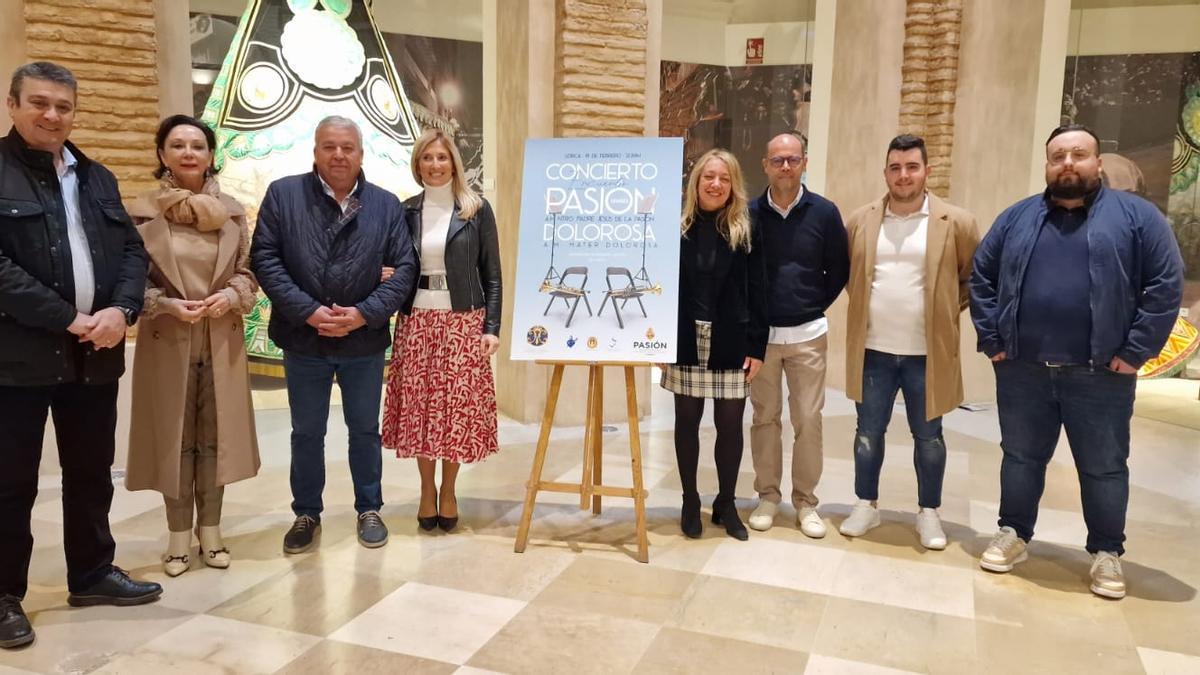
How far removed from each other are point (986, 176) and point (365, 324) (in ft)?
17.0

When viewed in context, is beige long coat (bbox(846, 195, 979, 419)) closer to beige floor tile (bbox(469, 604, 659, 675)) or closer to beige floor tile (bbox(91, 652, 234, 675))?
beige floor tile (bbox(469, 604, 659, 675))

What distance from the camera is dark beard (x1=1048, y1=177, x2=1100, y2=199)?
3129 millimetres

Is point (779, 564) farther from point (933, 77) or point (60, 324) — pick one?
point (933, 77)

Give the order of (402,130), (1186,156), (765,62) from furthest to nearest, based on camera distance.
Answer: (765,62), (1186,156), (402,130)

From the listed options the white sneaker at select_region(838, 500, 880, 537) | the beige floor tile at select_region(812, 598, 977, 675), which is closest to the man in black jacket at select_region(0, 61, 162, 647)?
the beige floor tile at select_region(812, 598, 977, 675)

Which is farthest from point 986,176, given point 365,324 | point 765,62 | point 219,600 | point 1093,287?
point 219,600

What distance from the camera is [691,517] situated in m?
3.74

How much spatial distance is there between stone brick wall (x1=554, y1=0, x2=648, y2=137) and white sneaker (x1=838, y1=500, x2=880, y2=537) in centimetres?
278

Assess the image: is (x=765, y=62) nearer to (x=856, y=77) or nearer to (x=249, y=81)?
(x=856, y=77)

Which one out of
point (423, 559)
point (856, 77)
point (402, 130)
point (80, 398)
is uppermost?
point (856, 77)

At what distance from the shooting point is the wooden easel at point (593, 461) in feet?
11.3

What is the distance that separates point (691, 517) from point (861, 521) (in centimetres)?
77

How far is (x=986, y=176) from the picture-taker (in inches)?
258

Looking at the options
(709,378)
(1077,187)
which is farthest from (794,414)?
(1077,187)
